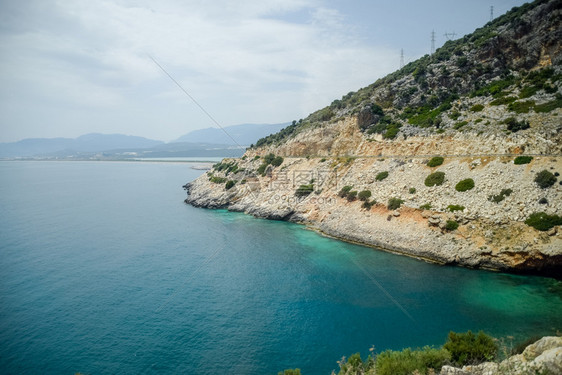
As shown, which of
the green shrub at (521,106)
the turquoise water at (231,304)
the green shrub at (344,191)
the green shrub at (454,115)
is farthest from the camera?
the green shrub at (344,191)

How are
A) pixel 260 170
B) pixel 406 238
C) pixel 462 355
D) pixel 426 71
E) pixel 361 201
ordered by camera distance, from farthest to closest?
pixel 260 170
pixel 426 71
pixel 361 201
pixel 406 238
pixel 462 355

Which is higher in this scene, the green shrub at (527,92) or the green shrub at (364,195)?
the green shrub at (527,92)

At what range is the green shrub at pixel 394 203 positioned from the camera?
35.2 m

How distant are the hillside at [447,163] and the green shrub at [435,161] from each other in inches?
7.7

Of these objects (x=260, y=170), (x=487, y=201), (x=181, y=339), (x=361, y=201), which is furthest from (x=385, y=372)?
(x=260, y=170)

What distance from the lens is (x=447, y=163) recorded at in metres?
36.2

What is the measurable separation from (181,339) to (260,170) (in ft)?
144

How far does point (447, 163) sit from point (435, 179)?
319 cm

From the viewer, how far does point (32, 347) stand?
59.8 feet

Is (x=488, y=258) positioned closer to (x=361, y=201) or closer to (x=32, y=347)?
(x=361, y=201)

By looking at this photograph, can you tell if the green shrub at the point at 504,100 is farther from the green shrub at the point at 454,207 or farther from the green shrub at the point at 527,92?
the green shrub at the point at 454,207

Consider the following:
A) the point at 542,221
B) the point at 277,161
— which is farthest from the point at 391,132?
the point at 542,221

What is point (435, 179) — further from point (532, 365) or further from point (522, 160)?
point (532, 365)

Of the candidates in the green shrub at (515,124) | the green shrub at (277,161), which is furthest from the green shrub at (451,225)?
the green shrub at (277,161)
